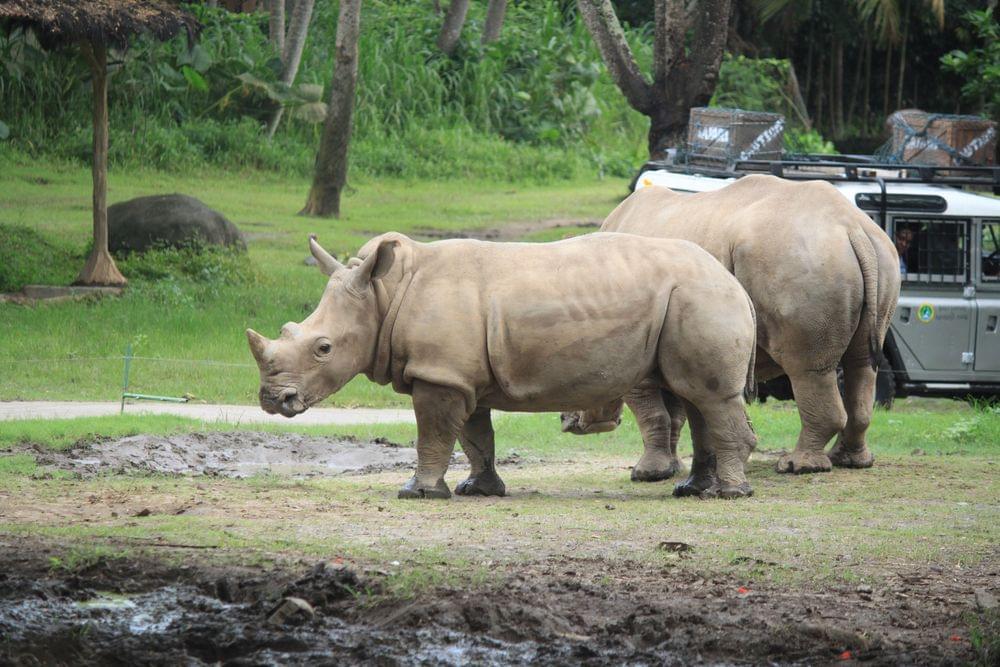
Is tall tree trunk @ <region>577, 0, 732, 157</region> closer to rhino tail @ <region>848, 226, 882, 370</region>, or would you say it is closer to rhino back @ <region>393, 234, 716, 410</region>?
rhino tail @ <region>848, 226, 882, 370</region>

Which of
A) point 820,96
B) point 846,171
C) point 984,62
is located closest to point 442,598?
point 846,171

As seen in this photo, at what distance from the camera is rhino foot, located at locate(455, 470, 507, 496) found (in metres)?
9.85

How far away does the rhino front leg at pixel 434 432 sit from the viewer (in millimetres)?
9328

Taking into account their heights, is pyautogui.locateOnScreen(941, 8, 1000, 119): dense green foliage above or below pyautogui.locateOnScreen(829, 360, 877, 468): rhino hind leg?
above

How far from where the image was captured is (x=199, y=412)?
13.7m

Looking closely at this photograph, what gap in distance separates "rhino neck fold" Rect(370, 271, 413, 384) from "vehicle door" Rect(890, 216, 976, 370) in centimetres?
668

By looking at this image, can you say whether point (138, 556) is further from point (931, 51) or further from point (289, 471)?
point (931, 51)

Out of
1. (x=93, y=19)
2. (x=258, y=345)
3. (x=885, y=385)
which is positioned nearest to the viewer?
(x=258, y=345)

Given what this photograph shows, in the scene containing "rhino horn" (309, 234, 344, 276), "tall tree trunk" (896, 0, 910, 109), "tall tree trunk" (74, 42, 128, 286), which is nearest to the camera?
"rhino horn" (309, 234, 344, 276)

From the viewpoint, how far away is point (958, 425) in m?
13.1

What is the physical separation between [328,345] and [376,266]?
54 centimetres

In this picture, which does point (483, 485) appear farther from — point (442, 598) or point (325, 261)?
point (442, 598)

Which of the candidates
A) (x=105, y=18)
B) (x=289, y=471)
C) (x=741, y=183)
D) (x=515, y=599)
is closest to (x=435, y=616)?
(x=515, y=599)

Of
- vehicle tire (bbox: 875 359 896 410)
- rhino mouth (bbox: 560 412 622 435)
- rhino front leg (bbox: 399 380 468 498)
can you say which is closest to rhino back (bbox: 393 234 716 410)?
rhino front leg (bbox: 399 380 468 498)
